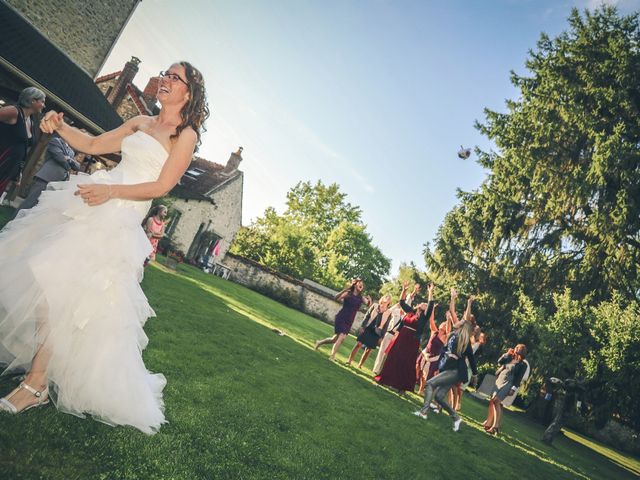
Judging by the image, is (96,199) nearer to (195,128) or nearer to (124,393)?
(195,128)

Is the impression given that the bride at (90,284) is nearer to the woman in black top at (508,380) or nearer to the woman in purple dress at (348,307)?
the woman in purple dress at (348,307)

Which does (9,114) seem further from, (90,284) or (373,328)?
(373,328)

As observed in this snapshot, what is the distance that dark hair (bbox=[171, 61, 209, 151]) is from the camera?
2.69 meters

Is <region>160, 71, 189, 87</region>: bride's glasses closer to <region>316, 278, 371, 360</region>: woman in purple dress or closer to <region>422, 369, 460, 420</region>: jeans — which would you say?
<region>422, 369, 460, 420</region>: jeans

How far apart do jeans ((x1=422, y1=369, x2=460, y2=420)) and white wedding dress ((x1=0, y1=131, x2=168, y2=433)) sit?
5921 millimetres

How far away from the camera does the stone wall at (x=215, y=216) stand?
26.9 meters

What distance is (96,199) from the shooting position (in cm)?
228

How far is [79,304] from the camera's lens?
225 cm

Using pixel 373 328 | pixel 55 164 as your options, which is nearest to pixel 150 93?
pixel 55 164

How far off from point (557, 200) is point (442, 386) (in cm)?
1473

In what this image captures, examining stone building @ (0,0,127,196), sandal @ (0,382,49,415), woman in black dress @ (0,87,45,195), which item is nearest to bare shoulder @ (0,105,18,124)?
woman in black dress @ (0,87,45,195)

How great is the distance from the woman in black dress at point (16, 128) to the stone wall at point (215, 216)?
20558mm

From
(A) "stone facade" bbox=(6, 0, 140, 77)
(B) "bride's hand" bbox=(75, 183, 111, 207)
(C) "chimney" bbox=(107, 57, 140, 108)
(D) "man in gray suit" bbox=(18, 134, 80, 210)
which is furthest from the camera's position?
(C) "chimney" bbox=(107, 57, 140, 108)

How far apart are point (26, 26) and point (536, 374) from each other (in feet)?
80.0
